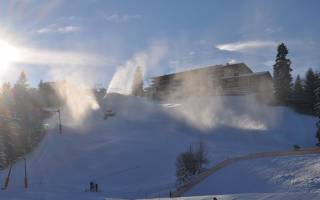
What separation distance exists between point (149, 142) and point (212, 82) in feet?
142

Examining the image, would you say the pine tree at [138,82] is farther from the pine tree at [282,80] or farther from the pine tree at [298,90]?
the pine tree at [298,90]

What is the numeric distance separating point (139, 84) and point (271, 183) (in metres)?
90.7

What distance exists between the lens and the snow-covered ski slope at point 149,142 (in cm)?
4981

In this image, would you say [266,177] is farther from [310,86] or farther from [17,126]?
[310,86]

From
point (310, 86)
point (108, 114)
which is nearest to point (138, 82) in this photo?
point (108, 114)

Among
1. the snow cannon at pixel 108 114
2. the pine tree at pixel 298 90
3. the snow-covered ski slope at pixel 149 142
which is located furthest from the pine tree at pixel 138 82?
the pine tree at pixel 298 90

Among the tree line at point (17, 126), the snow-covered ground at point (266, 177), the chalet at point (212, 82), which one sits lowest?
the snow-covered ground at point (266, 177)

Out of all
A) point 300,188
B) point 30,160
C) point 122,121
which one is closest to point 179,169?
point 300,188

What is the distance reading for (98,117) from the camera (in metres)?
88.4

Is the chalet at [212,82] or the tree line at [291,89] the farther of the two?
the chalet at [212,82]

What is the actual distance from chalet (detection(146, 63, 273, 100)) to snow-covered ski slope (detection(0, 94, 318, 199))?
27.4 ft

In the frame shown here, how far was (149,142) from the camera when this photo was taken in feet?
217

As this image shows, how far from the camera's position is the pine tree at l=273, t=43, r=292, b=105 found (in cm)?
7850

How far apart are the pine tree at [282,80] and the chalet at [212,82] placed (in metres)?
7.94
